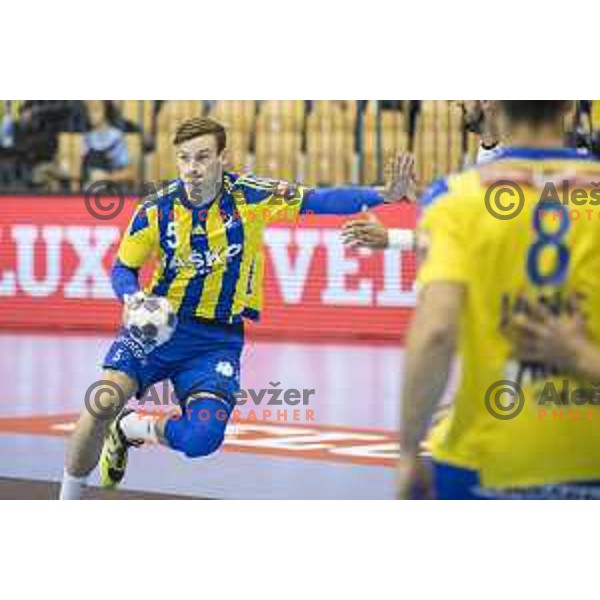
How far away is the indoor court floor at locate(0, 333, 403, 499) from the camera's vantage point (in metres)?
7.71

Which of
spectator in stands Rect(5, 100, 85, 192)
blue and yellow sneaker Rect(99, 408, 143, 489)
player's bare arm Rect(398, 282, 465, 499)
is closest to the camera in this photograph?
player's bare arm Rect(398, 282, 465, 499)

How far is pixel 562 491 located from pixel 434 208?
749mm

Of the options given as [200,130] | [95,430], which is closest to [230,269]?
[200,130]

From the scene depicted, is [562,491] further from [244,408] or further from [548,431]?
[244,408]

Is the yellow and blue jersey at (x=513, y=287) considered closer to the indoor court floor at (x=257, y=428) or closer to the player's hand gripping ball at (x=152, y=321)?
the indoor court floor at (x=257, y=428)

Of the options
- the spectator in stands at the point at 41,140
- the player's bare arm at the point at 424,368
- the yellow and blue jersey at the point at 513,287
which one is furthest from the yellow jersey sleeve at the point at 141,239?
the player's bare arm at the point at 424,368

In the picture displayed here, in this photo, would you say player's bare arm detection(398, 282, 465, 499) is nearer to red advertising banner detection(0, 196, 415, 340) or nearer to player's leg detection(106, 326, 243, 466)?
player's leg detection(106, 326, 243, 466)

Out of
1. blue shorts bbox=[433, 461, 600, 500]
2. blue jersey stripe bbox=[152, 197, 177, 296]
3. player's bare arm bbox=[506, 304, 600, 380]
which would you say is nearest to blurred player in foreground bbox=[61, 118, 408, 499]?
blue jersey stripe bbox=[152, 197, 177, 296]

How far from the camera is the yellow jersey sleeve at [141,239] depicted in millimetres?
6852

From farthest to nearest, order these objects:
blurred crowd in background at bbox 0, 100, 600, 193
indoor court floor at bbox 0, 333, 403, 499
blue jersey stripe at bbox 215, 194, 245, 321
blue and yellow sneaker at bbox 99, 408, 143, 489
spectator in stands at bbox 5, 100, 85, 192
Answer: spectator in stands at bbox 5, 100, 85, 192
blurred crowd in background at bbox 0, 100, 600, 193
indoor court floor at bbox 0, 333, 403, 499
blue and yellow sneaker at bbox 99, 408, 143, 489
blue jersey stripe at bbox 215, 194, 245, 321

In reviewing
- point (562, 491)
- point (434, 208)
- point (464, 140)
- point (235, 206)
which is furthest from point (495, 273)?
point (464, 140)

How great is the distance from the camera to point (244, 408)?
313 inches

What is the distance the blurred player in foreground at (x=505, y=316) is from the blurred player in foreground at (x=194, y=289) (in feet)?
10.5

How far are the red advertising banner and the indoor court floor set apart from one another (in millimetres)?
257
